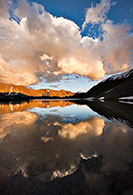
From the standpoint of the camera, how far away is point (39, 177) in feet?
11.8

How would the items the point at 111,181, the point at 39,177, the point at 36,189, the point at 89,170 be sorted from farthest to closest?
the point at 89,170 < the point at 39,177 < the point at 111,181 < the point at 36,189

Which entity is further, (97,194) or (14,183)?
(14,183)

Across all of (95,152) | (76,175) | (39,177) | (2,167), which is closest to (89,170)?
(76,175)

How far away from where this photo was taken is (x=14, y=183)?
3348 millimetres

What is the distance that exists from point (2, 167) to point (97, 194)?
4147 mm

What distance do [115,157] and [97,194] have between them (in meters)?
2.50

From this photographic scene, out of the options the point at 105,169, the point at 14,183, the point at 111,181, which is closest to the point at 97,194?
the point at 111,181

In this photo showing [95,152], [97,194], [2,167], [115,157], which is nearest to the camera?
[97,194]

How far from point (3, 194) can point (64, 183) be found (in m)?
2.00

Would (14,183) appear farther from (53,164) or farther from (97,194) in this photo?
(97,194)

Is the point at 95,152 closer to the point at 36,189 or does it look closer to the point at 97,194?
the point at 97,194

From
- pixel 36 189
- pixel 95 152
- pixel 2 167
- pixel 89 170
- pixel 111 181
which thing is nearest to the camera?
pixel 36 189

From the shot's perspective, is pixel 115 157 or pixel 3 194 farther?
pixel 115 157

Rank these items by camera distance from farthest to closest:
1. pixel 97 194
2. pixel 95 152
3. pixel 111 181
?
pixel 95 152 → pixel 111 181 → pixel 97 194
